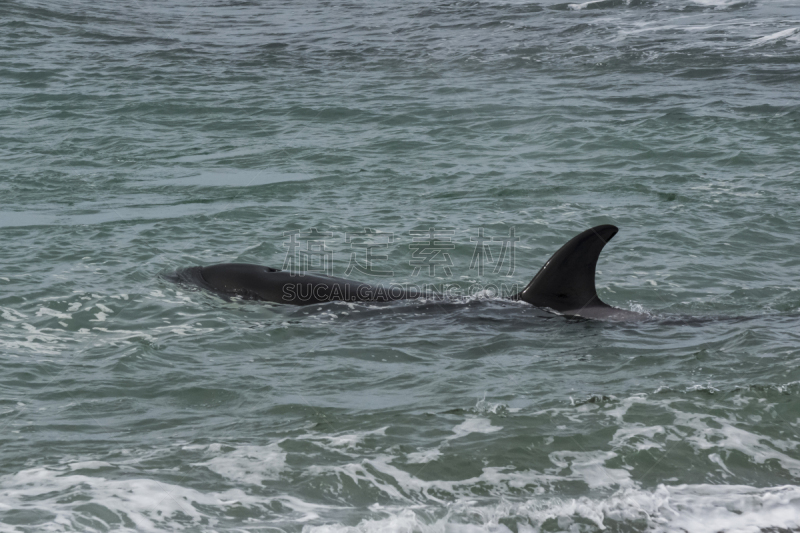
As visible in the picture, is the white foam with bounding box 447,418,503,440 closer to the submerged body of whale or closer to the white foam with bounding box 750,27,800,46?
the submerged body of whale

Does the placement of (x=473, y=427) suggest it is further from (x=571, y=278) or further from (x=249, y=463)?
(x=571, y=278)

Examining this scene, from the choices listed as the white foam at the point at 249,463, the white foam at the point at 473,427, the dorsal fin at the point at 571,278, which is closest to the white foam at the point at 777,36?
the dorsal fin at the point at 571,278

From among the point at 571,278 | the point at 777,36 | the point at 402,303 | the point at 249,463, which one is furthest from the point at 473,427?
the point at 777,36

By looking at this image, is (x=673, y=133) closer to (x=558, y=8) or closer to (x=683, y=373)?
(x=683, y=373)

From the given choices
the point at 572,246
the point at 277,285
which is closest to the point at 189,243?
the point at 277,285

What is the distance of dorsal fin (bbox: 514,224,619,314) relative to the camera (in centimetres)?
945

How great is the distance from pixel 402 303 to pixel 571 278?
6.64 ft

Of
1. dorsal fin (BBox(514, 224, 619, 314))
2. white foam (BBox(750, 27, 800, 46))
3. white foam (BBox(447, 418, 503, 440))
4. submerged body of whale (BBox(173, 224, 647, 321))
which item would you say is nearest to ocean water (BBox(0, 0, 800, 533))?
white foam (BBox(447, 418, 503, 440))

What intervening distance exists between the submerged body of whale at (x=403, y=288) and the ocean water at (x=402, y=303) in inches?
11.7

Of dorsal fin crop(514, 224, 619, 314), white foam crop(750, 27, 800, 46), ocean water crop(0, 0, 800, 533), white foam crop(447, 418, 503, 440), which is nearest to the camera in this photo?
ocean water crop(0, 0, 800, 533)

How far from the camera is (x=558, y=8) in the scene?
3769 centimetres

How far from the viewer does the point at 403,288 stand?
11195 millimetres

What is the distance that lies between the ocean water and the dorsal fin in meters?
0.45

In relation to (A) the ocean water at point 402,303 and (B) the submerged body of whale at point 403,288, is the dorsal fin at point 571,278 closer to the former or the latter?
(B) the submerged body of whale at point 403,288
